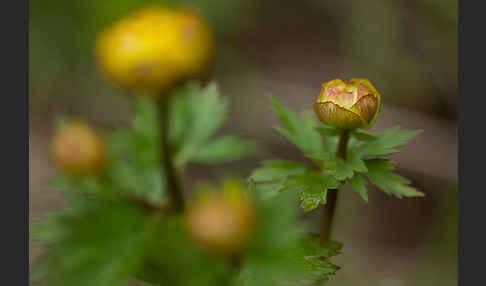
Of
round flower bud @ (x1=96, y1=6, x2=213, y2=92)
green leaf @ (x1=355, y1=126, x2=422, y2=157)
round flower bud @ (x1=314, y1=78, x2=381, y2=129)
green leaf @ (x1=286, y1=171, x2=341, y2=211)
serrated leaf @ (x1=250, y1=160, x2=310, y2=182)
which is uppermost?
round flower bud @ (x1=96, y1=6, x2=213, y2=92)

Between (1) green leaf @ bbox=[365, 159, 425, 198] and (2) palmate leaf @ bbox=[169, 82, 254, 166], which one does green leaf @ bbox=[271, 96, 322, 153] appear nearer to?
(1) green leaf @ bbox=[365, 159, 425, 198]

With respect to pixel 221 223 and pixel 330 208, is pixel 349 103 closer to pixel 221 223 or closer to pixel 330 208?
pixel 330 208

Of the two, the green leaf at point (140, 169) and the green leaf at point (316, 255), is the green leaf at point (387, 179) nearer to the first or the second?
the green leaf at point (316, 255)

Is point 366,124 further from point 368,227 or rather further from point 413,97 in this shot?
point 413,97

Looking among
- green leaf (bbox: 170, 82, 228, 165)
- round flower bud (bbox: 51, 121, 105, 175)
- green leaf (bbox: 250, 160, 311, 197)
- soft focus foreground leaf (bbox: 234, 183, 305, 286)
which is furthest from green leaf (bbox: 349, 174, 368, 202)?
round flower bud (bbox: 51, 121, 105, 175)

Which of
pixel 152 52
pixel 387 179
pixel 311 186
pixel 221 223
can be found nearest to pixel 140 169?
pixel 152 52

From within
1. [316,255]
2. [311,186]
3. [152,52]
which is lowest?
[316,255]
